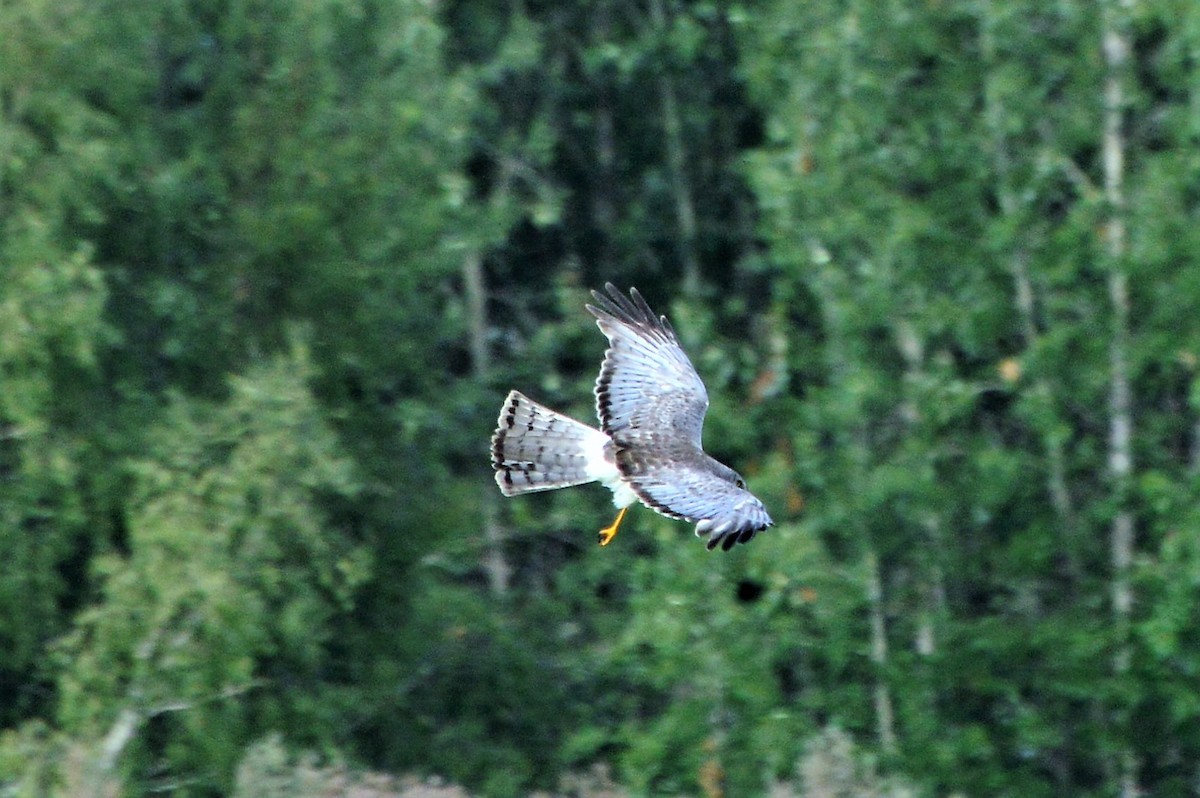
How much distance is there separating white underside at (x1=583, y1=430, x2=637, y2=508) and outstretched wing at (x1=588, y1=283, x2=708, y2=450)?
0.06 m

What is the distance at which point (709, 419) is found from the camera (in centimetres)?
1455

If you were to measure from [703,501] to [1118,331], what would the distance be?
654 cm

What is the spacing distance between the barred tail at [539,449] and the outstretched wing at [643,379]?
114mm

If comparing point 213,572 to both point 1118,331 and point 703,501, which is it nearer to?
point 1118,331

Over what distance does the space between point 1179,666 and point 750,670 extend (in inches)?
94.0

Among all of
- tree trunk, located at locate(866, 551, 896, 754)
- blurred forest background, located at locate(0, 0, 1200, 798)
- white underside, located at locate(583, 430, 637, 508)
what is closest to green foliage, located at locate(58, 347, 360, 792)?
blurred forest background, located at locate(0, 0, 1200, 798)

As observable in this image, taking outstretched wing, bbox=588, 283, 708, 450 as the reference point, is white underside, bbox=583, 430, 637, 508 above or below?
below

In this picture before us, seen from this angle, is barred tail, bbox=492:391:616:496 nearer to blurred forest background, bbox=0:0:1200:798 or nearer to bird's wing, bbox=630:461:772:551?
bird's wing, bbox=630:461:772:551

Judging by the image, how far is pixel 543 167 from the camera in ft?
60.7

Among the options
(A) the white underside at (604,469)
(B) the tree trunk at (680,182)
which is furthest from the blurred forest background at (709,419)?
(A) the white underside at (604,469)

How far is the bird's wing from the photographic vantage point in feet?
25.2

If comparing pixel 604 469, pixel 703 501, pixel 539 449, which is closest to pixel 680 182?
pixel 539 449

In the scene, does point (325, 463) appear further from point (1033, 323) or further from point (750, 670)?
point (1033, 323)

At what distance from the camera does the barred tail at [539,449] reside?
8984 millimetres
